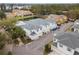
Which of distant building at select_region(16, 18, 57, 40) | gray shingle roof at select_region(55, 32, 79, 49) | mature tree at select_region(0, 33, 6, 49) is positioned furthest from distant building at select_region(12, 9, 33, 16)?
gray shingle roof at select_region(55, 32, 79, 49)

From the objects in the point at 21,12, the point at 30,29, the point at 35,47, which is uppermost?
the point at 21,12

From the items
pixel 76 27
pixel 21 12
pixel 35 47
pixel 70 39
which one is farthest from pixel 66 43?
pixel 21 12

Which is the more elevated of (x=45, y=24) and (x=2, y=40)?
(x=45, y=24)

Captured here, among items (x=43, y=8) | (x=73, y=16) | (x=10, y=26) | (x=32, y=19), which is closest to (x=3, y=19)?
(x=10, y=26)

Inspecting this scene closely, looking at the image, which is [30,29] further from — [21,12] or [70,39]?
[70,39]

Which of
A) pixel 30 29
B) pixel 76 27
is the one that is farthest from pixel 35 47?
pixel 76 27

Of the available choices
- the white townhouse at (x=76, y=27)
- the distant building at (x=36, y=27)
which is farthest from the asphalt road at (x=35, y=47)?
the white townhouse at (x=76, y=27)
